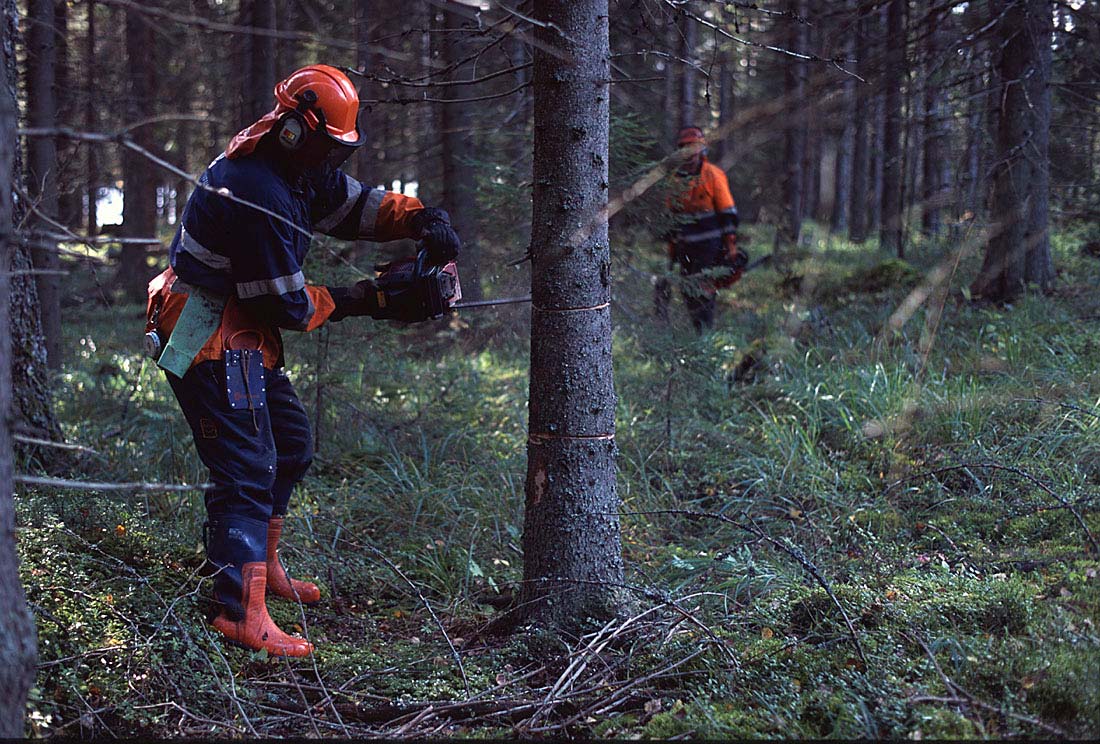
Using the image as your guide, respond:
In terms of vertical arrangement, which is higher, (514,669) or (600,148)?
(600,148)

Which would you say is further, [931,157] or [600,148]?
[931,157]

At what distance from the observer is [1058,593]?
10.3 ft

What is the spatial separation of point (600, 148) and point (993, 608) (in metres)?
2.22

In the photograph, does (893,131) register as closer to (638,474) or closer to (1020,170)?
(1020,170)

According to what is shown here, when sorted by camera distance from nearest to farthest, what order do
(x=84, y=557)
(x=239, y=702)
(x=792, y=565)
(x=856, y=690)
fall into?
(x=856, y=690) < (x=239, y=702) < (x=84, y=557) < (x=792, y=565)

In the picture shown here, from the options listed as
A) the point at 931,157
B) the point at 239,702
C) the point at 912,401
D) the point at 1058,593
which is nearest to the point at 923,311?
the point at 912,401

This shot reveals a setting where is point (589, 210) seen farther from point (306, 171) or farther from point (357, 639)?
point (357, 639)

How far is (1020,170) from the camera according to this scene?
25.1ft

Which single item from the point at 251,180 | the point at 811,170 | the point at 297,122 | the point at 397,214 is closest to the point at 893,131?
the point at 811,170

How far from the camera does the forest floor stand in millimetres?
2812

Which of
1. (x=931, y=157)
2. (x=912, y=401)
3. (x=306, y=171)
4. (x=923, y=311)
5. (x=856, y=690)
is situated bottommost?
(x=856, y=690)

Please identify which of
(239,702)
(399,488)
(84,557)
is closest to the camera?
(239,702)

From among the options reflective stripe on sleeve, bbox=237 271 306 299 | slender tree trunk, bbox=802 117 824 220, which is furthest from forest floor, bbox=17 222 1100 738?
slender tree trunk, bbox=802 117 824 220

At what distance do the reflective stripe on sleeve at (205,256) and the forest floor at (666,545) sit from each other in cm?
131
